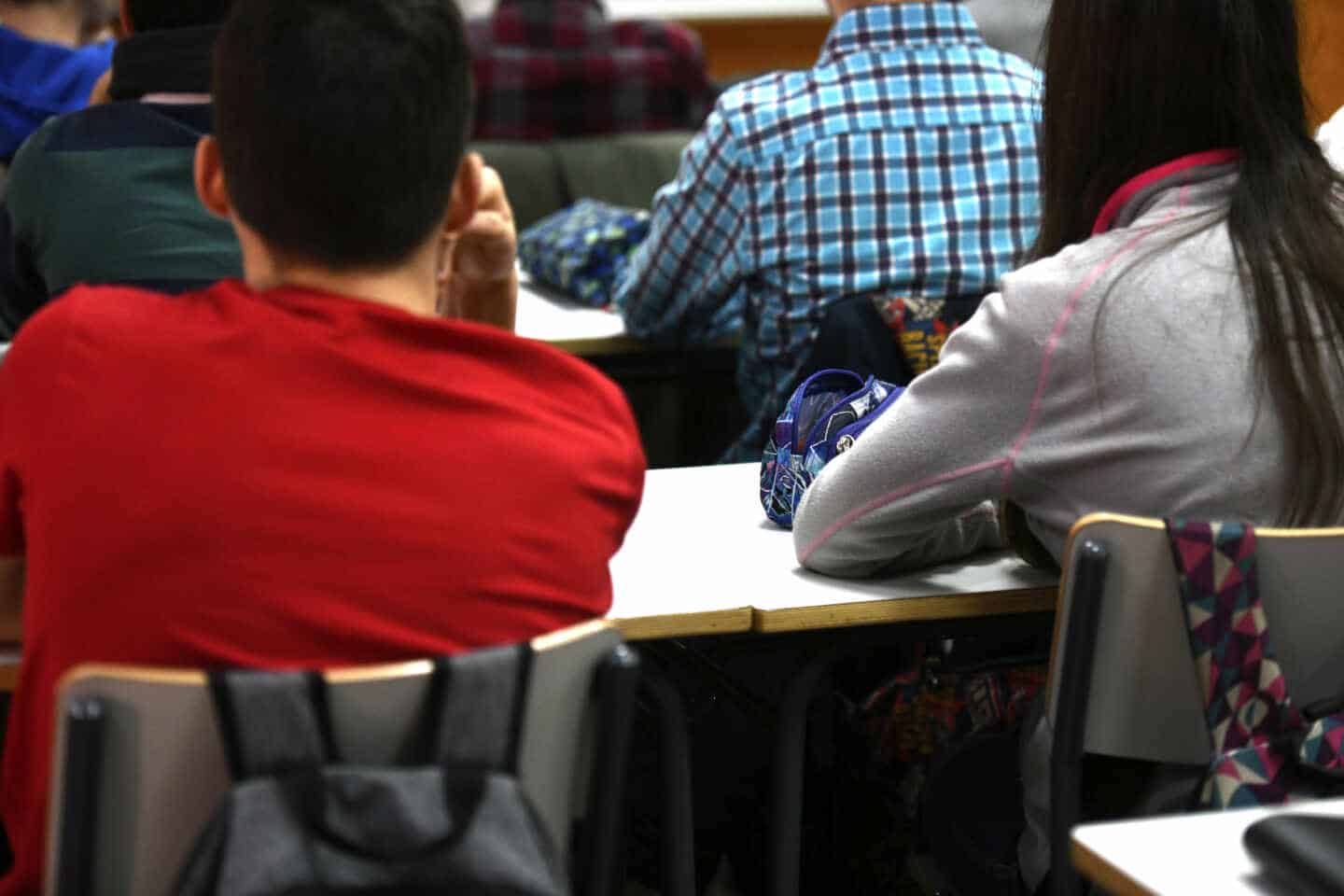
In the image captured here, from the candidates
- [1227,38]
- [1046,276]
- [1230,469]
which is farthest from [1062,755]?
[1227,38]

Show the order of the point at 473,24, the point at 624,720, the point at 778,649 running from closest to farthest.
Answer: the point at 624,720 < the point at 778,649 < the point at 473,24

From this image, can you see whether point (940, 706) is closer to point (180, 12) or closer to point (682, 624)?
point (682, 624)

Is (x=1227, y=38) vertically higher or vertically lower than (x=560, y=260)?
higher

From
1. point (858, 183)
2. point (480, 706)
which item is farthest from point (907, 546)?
point (858, 183)

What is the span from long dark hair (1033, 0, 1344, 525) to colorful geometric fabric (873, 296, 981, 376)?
0.69 metres

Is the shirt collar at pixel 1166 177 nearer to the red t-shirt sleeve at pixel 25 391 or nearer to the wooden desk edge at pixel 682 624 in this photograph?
the wooden desk edge at pixel 682 624

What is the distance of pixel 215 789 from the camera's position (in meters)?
1.17

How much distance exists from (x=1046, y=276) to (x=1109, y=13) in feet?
0.90

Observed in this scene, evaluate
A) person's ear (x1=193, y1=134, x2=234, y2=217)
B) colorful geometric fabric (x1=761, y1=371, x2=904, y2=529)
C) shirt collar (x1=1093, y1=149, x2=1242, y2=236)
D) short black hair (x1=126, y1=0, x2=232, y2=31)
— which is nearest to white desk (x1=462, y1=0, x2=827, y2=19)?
short black hair (x1=126, y1=0, x2=232, y2=31)

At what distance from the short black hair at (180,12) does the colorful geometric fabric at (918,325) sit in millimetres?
993

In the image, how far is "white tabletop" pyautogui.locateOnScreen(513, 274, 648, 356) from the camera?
2947 mm

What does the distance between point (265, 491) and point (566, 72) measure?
3874 millimetres

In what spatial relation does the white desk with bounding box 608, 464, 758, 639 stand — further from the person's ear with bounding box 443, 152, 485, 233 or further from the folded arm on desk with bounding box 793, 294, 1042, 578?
the person's ear with bounding box 443, 152, 485, 233

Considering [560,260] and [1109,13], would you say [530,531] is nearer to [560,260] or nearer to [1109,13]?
[1109,13]
